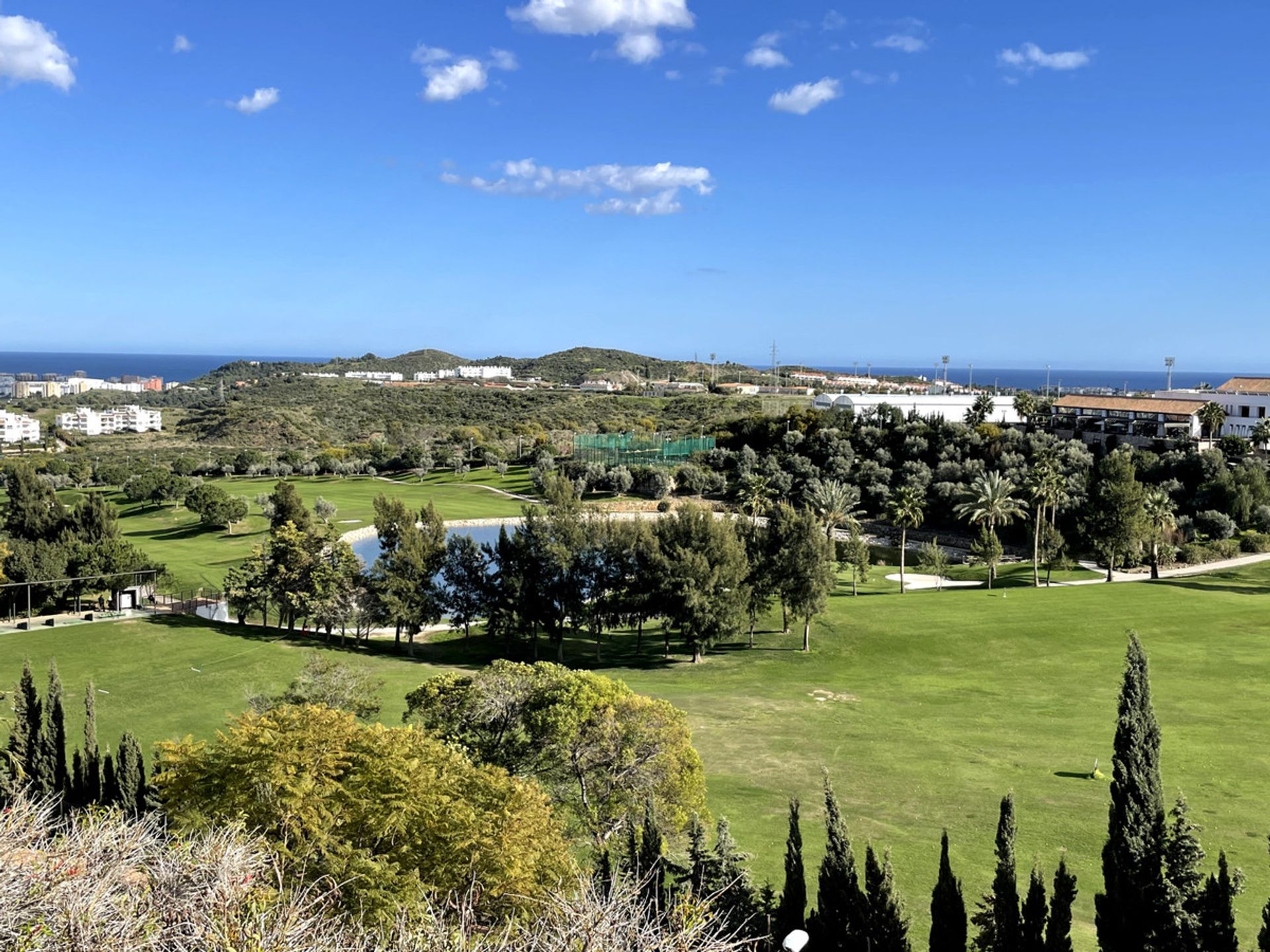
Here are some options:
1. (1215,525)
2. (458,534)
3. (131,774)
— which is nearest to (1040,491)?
(1215,525)

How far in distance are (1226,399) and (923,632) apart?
62.6 m

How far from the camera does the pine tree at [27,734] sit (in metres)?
22.9

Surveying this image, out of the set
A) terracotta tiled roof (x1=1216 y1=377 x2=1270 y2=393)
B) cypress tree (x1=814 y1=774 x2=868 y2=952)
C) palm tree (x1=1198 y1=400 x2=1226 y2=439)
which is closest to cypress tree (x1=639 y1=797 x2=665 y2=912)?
cypress tree (x1=814 y1=774 x2=868 y2=952)

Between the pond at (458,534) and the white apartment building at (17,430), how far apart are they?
308 feet

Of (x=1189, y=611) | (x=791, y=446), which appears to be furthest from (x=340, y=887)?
(x=791, y=446)

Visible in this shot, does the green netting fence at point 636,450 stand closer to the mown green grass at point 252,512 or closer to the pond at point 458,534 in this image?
the mown green grass at point 252,512

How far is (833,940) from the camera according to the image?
1544 cm

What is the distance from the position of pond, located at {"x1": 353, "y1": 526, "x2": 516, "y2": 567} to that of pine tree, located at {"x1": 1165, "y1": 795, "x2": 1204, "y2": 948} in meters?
53.6

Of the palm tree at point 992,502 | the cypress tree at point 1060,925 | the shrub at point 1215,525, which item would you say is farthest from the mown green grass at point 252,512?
the shrub at point 1215,525

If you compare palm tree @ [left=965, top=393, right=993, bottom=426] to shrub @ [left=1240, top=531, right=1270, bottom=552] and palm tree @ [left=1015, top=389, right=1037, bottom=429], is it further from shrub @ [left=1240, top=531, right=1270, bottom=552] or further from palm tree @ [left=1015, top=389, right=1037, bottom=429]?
shrub @ [left=1240, top=531, right=1270, bottom=552]

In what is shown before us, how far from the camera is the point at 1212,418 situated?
264 feet

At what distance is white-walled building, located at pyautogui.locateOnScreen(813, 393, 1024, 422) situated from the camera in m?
106

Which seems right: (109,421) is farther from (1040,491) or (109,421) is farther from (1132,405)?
(1040,491)

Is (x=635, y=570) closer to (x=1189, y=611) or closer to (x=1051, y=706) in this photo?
(x=1051, y=706)
